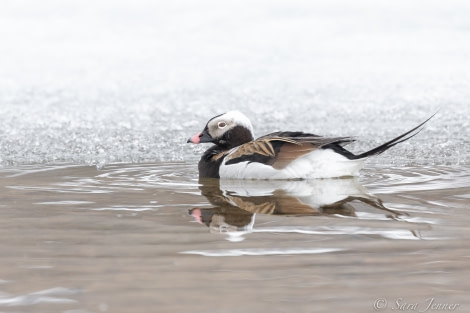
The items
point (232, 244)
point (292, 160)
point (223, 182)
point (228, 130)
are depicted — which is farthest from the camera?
point (228, 130)

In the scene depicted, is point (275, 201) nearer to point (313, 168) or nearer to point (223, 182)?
point (313, 168)

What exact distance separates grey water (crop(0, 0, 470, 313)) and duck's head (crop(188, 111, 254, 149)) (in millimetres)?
396

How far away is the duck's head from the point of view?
7.42 metres

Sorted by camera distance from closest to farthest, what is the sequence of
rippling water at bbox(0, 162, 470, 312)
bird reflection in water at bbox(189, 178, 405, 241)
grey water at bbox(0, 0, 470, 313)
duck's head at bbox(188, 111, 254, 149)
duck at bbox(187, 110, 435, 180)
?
rippling water at bbox(0, 162, 470, 312), grey water at bbox(0, 0, 470, 313), bird reflection in water at bbox(189, 178, 405, 241), duck at bbox(187, 110, 435, 180), duck's head at bbox(188, 111, 254, 149)

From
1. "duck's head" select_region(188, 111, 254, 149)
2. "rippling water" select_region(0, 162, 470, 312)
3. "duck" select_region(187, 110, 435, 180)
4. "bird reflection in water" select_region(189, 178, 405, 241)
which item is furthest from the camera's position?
"duck's head" select_region(188, 111, 254, 149)

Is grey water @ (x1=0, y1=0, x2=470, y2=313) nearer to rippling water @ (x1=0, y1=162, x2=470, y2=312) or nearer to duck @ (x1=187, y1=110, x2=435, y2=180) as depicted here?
rippling water @ (x1=0, y1=162, x2=470, y2=312)

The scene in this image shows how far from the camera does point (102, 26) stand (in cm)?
1675

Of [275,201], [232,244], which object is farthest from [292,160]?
[232,244]

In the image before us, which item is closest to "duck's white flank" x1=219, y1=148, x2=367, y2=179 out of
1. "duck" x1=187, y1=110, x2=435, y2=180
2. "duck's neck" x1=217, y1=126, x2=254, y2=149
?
"duck" x1=187, y1=110, x2=435, y2=180

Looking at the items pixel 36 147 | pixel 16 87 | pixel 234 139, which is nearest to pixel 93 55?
pixel 16 87

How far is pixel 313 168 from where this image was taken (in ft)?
21.4

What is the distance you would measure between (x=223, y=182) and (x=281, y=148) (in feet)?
1.70

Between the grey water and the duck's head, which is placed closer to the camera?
the grey water

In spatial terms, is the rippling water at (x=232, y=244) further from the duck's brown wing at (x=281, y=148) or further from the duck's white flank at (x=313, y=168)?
the duck's brown wing at (x=281, y=148)
